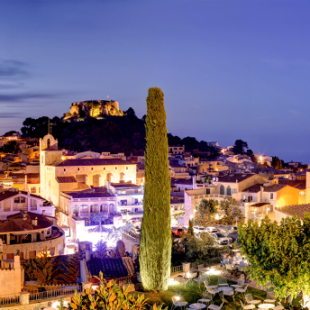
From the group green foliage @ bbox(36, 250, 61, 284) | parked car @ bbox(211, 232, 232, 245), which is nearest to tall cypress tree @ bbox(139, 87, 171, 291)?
green foliage @ bbox(36, 250, 61, 284)

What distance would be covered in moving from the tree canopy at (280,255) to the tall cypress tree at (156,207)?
11.5ft

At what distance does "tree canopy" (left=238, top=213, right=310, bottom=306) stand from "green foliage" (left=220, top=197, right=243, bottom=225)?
2024 centimetres

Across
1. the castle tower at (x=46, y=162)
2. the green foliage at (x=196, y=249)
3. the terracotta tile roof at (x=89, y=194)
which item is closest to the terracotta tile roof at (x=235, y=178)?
the terracotta tile roof at (x=89, y=194)

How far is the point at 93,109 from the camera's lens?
4688 inches

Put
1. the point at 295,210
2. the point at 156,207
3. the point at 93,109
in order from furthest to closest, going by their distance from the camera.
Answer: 1. the point at 93,109
2. the point at 295,210
3. the point at 156,207

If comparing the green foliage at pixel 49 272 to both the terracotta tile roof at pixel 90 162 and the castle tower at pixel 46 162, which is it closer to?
the terracotta tile roof at pixel 90 162

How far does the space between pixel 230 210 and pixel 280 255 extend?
71.9ft

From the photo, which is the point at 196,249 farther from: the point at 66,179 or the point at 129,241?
the point at 66,179

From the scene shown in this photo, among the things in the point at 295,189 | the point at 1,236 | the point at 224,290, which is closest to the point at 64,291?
the point at 224,290

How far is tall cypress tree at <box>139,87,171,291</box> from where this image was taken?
15852mm

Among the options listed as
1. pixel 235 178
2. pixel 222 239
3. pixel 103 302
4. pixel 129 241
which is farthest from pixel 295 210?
pixel 103 302

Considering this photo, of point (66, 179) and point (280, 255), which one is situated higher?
point (280, 255)

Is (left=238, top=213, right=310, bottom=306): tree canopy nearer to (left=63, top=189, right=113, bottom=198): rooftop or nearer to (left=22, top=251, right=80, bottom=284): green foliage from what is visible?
(left=22, top=251, right=80, bottom=284): green foliage

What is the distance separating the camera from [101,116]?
384 feet
